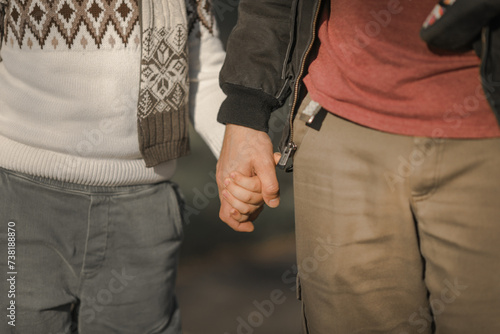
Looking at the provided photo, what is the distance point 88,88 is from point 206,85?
1.28ft

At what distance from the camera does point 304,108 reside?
4.76ft

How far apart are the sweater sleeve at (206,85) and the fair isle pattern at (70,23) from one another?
0.26m

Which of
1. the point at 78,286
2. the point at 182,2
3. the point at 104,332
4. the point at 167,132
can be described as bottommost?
the point at 104,332

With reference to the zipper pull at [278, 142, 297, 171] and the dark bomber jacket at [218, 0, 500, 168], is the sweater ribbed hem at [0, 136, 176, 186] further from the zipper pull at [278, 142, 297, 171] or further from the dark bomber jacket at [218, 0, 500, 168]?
the zipper pull at [278, 142, 297, 171]

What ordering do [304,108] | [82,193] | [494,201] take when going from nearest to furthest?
[494,201], [304,108], [82,193]

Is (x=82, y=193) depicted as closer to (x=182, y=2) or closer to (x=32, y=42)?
(x=32, y=42)

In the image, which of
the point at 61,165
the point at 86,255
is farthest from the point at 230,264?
the point at 61,165

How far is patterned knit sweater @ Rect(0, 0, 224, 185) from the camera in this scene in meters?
1.64

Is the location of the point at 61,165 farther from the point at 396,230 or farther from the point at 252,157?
the point at 396,230

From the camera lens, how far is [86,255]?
1.76 meters

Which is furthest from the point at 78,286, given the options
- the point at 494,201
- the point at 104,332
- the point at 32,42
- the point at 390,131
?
the point at 494,201

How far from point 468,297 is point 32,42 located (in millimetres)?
1313

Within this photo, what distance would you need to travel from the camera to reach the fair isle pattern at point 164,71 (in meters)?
1.69

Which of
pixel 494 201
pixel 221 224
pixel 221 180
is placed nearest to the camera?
pixel 494 201
